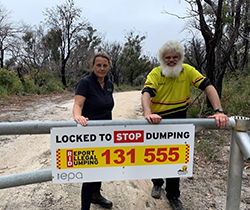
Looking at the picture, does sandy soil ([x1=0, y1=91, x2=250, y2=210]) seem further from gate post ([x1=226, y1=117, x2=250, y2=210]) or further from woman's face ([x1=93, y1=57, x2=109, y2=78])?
woman's face ([x1=93, y1=57, x2=109, y2=78])

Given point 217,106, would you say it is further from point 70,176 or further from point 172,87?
point 70,176

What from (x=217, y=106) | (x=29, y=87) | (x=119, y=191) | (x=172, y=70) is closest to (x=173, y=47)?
(x=172, y=70)

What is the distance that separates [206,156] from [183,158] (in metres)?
2.93

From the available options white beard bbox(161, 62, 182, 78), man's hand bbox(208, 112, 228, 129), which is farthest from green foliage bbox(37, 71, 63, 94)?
man's hand bbox(208, 112, 228, 129)

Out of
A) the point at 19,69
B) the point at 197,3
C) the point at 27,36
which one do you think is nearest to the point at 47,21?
the point at 27,36

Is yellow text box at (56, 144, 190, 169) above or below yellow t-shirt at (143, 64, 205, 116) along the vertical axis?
below

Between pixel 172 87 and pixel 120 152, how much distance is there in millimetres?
Result: 1188

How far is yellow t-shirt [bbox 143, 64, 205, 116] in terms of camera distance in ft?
7.91

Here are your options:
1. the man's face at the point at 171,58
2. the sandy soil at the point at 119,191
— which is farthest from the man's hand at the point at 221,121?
the sandy soil at the point at 119,191

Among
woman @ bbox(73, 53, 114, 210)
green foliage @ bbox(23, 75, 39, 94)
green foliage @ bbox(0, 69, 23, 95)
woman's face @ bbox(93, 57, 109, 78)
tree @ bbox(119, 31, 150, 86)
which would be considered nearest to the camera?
woman @ bbox(73, 53, 114, 210)

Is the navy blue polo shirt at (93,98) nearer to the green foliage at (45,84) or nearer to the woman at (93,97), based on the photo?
the woman at (93,97)

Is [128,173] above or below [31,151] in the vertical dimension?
above

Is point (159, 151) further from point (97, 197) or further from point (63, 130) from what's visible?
point (97, 197)

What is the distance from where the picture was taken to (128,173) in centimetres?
163
